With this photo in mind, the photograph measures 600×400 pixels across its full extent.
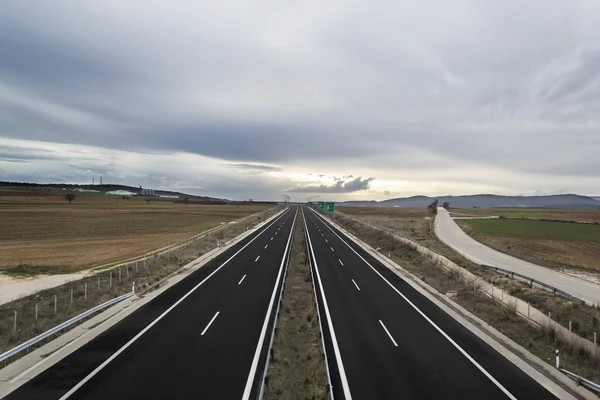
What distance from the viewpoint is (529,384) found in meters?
12.6

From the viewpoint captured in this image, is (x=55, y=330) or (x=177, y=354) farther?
(x=55, y=330)

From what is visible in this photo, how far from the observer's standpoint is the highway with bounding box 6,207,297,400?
37.8 feet

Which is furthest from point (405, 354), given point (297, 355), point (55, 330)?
point (55, 330)

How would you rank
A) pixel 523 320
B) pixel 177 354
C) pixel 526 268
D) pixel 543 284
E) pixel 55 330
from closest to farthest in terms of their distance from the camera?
pixel 177 354 → pixel 55 330 → pixel 523 320 → pixel 543 284 → pixel 526 268

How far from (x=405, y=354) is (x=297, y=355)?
4.15 meters

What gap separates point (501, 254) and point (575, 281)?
14.1 m

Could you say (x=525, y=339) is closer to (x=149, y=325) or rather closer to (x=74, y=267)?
(x=149, y=325)

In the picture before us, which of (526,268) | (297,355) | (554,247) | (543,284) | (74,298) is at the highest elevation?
(543,284)

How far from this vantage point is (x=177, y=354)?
14.2m

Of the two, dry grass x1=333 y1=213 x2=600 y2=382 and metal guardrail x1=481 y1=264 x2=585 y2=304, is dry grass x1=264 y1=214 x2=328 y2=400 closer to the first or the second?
dry grass x1=333 y1=213 x2=600 y2=382

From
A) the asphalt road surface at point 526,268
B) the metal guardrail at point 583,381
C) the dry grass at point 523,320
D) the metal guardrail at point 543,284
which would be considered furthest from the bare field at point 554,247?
the metal guardrail at point 583,381

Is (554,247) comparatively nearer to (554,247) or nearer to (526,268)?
(554,247)

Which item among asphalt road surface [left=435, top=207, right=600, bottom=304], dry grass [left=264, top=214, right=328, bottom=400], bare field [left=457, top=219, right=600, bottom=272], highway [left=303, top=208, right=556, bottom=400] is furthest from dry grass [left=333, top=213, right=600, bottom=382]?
bare field [left=457, top=219, right=600, bottom=272]

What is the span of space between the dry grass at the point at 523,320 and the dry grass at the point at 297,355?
8.90 meters
